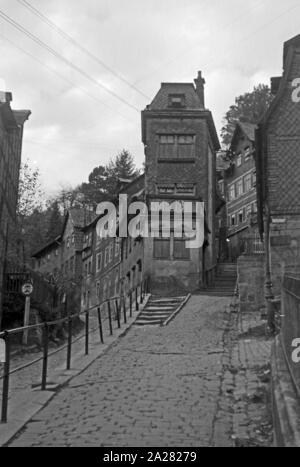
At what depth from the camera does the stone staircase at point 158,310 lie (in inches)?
779

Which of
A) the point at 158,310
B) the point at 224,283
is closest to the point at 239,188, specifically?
the point at 224,283

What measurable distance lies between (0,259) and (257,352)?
40.4 feet

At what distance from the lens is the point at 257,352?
1227 cm

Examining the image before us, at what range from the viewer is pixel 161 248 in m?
29.2

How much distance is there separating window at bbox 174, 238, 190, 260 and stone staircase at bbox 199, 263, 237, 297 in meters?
2.13

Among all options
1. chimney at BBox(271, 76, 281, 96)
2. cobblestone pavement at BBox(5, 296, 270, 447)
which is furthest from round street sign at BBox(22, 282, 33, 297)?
chimney at BBox(271, 76, 281, 96)

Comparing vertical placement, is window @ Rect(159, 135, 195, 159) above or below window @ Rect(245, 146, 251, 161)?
below

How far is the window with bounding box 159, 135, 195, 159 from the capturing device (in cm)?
3672

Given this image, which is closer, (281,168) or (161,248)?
(281,168)

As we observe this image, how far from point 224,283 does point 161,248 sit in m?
5.39

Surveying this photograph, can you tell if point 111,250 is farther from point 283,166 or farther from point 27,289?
point 27,289

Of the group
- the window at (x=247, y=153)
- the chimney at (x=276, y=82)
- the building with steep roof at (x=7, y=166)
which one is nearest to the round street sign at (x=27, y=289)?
the building with steep roof at (x=7, y=166)

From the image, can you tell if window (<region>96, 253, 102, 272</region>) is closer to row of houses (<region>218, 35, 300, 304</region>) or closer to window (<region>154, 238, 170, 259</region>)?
window (<region>154, 238, 170, 259</region>)

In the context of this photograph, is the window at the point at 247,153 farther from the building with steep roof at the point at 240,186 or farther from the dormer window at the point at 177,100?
the dormer window at the point at 177,100
